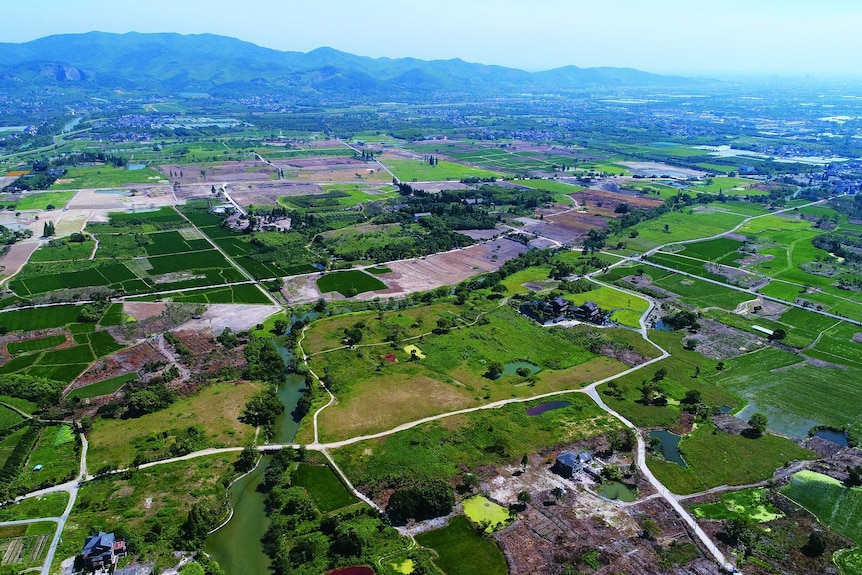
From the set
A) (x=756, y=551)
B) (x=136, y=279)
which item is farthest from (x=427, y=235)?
(x=756, y=551)

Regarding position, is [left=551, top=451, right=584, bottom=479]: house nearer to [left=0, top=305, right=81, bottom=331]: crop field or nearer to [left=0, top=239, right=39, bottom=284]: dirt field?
[left=0, top=305, right=81, bottom=331]: crop field

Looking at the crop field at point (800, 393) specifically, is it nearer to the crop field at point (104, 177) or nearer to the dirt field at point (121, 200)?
the dirt field at point (121, 200)

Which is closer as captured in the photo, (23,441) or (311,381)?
(23,441)

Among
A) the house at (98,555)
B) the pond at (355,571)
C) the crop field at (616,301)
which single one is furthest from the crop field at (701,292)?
the house at (98,555)

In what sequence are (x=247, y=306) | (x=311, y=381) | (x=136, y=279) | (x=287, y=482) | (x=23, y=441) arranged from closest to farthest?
(x=287, y=482) → (x=23, y=441) → (x=311, y=381) → (x=247, y=306) → (x=136, y=279)

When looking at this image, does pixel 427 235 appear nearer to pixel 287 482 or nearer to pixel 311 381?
pixel 311 381

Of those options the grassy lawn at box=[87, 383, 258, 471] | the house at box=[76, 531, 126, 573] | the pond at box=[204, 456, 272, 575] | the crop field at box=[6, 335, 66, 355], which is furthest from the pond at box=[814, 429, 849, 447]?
the crop field at box=[6, 335, 66, 355]
